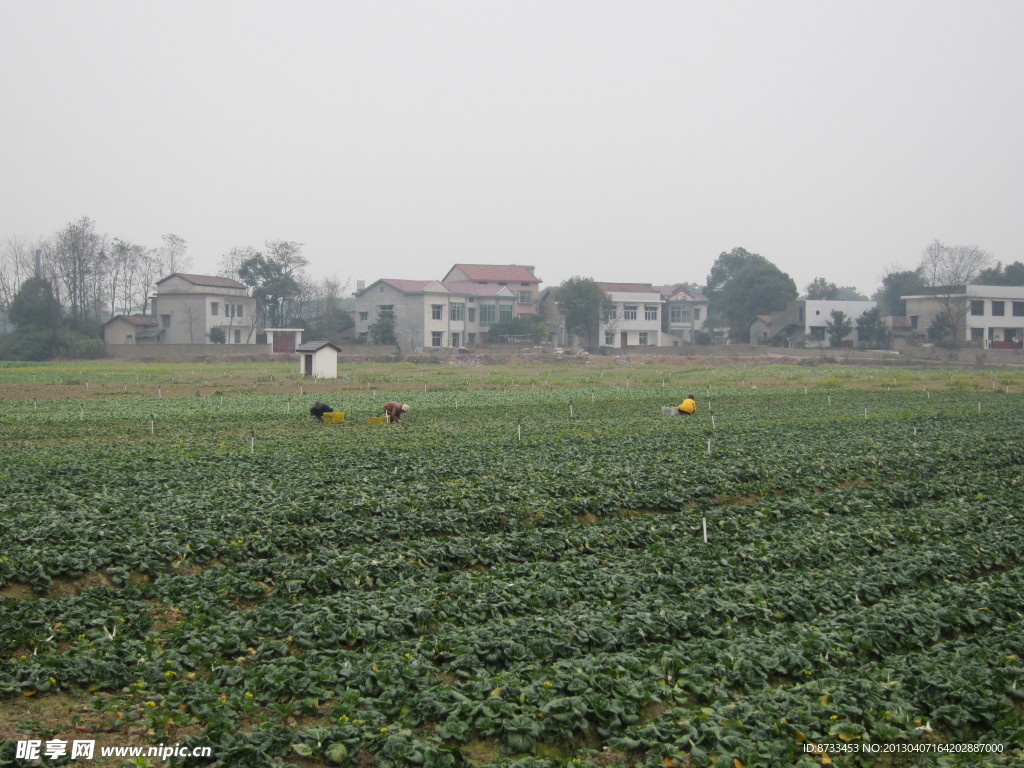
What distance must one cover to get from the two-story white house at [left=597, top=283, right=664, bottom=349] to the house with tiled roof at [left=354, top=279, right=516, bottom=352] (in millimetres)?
10555

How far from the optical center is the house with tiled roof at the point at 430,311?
83.1 m

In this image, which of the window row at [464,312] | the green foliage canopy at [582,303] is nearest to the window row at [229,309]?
the window row at [464,312]

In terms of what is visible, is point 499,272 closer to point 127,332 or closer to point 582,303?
point 582,303

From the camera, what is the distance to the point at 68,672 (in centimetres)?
720

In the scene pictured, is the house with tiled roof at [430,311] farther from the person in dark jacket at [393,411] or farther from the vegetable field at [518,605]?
the vegetable field at [518,605]

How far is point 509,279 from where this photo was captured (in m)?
96.5

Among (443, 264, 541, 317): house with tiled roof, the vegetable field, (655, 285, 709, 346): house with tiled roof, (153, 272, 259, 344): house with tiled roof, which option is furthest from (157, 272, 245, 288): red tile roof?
the vegetable field

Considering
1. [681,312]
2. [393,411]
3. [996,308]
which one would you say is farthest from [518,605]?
[681,312]

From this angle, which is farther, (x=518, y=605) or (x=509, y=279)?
(x=509, y=279)

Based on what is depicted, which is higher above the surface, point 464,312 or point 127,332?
point 464,312

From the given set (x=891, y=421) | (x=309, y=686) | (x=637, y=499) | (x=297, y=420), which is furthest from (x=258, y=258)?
(x=309, y=686)

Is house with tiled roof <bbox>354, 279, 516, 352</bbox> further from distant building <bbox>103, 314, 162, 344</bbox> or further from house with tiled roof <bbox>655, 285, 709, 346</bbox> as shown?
house with tiled roof <bbox>655, 285, 709, 346</bbox>

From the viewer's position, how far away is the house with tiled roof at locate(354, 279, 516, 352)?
8306 cm

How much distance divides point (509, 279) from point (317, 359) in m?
49.4
